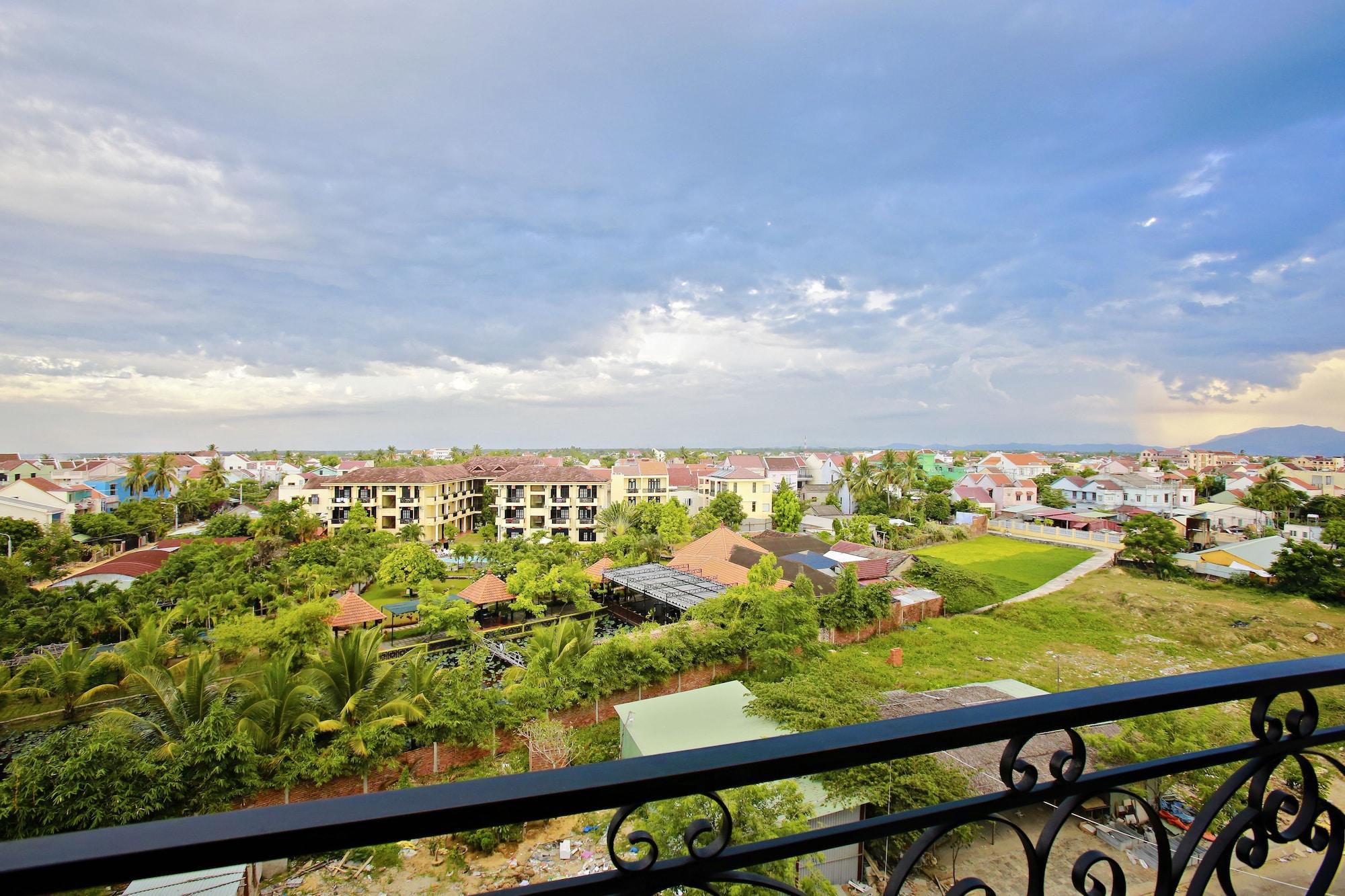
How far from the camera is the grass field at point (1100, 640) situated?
13.9 meters

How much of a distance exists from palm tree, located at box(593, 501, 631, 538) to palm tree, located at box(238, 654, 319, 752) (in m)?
16.8

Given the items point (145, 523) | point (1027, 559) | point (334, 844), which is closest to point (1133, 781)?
point (334, 844)

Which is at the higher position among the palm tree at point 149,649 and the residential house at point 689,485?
the residential house at point 689,485

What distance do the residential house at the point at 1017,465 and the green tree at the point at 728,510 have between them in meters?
32.6

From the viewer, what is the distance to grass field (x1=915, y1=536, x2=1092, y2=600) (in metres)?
22.6

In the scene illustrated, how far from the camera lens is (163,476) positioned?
34094 millimetres

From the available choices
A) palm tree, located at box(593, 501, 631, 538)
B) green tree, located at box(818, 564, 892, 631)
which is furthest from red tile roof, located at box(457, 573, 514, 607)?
palm tree, located at box(593, 501, 631, 538)

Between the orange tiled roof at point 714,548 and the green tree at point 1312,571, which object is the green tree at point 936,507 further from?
the orange tiled roof at point 714,548

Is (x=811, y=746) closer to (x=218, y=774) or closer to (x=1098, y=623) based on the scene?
(x=218, y=774)

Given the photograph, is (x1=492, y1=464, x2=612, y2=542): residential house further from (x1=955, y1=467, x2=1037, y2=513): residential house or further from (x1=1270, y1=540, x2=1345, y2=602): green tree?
(x1=955, y1=467, x2=1037, y2=513): residential house

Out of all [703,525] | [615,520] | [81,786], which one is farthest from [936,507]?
[81,786]

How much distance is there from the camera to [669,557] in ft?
74.1

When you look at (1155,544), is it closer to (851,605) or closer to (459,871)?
(851,605)

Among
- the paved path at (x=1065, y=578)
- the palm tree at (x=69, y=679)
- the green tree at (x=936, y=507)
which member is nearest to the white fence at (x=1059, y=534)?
the paved path at (x=1065, y=578)
